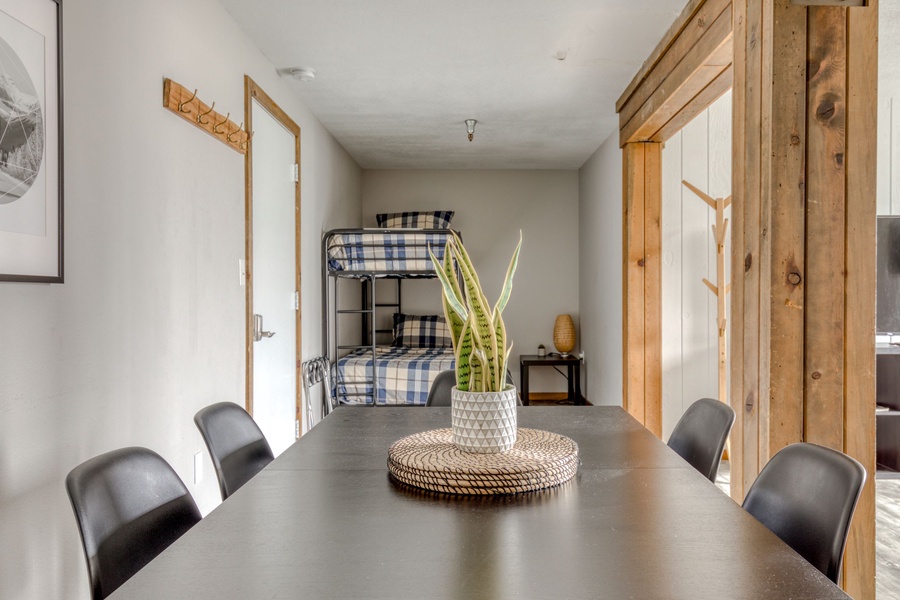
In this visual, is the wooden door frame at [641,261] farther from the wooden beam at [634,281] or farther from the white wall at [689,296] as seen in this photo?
the white wall at [689,296]

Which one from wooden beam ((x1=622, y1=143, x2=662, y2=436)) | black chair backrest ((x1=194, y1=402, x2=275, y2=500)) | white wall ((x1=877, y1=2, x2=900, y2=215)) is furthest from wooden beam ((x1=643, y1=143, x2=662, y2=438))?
black chair backrest ((x1=194, y1=402, x2=275, y2=500))

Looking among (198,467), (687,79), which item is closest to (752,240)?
(687,79)

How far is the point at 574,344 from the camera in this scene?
5848mm

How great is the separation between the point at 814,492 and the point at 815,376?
0.81 metres

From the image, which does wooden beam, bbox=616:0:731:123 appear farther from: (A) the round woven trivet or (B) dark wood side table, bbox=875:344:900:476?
(B) dark wood side table, bbox=875:344:900:476

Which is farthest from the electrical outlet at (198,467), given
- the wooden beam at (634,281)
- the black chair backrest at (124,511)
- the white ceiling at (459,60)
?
the wooden beam at (634,281)

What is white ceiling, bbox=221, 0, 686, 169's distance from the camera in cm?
255

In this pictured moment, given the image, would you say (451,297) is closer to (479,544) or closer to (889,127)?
(479,544)

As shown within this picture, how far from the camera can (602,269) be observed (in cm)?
485

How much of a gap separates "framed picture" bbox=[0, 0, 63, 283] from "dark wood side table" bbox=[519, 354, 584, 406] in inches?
A: 169

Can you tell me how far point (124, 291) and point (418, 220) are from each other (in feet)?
12.7

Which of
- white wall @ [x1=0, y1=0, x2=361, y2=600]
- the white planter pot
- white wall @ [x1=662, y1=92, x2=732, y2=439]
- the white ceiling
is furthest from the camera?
white wall @ [x1=662, y1=92, x2=732, y2=439]

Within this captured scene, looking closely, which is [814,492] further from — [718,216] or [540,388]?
[540,388]

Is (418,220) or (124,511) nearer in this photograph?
(124,511)
